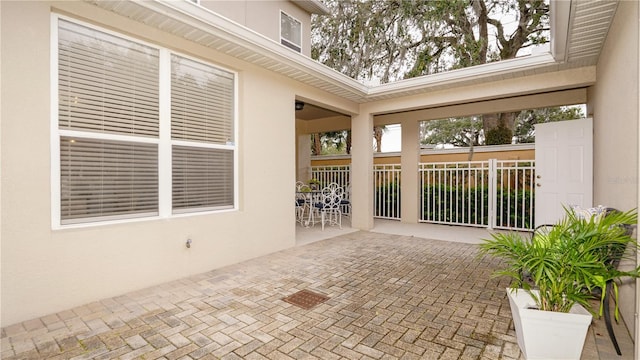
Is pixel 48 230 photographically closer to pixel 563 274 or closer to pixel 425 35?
pixel 563 274

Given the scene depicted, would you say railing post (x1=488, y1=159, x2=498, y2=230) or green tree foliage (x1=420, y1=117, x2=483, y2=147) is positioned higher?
green tree foliage (x1=420, y1=117, x2=483, y2=147)

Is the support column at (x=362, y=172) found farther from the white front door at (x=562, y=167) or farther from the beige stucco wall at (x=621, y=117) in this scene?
the beige stucco wall at (x=621, y=117)

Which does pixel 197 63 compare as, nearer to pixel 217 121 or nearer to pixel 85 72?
pixel 217 121

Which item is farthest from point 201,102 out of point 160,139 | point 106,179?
point 106,179

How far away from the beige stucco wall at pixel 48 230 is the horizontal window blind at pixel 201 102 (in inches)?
7.5

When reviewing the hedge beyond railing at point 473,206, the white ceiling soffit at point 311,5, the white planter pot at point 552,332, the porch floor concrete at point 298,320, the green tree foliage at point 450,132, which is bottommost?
the porch floor concrete at point 298,320

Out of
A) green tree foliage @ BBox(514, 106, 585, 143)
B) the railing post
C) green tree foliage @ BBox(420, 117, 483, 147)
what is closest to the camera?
the railing post

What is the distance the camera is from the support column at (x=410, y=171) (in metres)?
8.21

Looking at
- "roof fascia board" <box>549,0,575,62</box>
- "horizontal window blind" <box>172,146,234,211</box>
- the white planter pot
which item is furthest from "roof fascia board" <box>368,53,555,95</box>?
the white planter pot

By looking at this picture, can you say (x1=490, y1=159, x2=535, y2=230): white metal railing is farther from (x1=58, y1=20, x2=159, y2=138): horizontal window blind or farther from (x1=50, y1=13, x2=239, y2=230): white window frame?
(x1=58, y1=20, x2=159, y2=138): horizontal window blind

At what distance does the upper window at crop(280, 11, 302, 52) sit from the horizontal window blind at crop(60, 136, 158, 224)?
4357mm

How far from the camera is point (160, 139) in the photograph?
379 centimetres

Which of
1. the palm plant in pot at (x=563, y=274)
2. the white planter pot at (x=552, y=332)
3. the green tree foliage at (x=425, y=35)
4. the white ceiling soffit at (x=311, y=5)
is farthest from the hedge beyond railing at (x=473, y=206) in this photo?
the white planter pot at (x=552, y=332)

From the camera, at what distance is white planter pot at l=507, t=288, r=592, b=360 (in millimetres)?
2045
